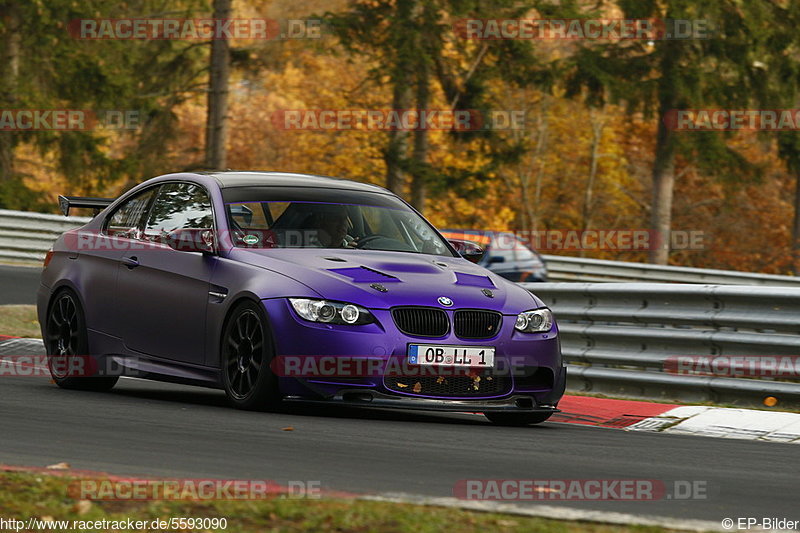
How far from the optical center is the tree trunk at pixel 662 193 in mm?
37062

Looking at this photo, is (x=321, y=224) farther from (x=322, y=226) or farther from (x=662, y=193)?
(x=662, y=193)

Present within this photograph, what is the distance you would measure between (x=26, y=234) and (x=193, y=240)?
60.3 ft

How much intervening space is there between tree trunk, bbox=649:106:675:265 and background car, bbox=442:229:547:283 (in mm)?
10686

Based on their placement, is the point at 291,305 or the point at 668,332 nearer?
the point at 291,305

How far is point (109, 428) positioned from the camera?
7867mm

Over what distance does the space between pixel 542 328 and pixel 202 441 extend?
2778 millimetres

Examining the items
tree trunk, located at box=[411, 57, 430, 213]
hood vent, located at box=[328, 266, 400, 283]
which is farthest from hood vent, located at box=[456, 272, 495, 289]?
tree trunk, located at box=[411, 57, 430, 213]

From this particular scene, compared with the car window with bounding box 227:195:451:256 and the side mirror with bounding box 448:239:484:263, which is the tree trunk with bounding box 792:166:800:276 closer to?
the side mirror with bounding box 448:239:484:263

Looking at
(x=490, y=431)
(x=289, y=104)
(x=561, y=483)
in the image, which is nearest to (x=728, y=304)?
(x=490, y=431)

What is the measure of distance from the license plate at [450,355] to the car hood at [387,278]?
0.26 metres

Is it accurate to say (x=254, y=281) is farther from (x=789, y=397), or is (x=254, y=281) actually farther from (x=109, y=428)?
(x=789, y=397)

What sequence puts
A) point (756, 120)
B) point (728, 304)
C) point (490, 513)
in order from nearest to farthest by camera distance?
point (490, 513) → point (728, 304) → point (756, 120)

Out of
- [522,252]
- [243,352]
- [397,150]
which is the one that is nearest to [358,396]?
[243,352]

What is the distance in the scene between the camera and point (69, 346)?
10758 millimetres
